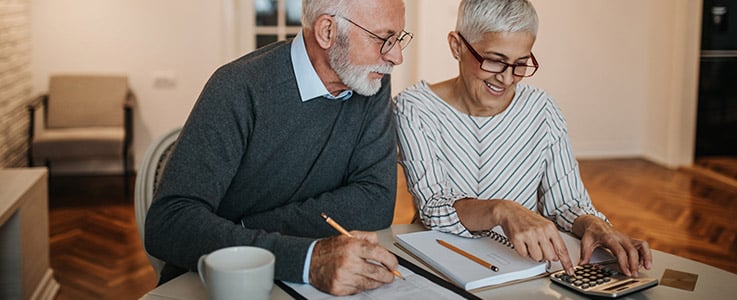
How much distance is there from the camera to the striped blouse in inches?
74.5

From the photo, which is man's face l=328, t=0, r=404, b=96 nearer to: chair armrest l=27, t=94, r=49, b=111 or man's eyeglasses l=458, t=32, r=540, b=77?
man's eyeglasses l=458, t=32, r=540, b=77

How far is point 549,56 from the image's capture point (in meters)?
6.35

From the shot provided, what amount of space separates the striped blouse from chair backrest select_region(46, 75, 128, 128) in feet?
13.5

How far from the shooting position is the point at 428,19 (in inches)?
243

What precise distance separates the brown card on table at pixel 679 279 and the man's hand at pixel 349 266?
0.51 m

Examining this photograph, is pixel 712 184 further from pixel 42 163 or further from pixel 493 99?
pixel 42 163

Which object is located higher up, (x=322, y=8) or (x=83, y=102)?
(x=322, y=8)

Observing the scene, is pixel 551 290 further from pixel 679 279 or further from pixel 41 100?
pixel 41 100

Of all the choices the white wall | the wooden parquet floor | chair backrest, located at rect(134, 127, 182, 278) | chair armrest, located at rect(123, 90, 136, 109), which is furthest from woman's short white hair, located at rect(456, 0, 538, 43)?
the white wall

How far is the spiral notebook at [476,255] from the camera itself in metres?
1.31

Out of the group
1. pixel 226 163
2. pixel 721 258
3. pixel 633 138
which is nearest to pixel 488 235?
pixel 226 163

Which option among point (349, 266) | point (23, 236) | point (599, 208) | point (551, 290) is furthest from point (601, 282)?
point (599, 208)

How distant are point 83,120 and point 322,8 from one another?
4395mm

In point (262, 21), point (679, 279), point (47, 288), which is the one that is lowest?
point (47, 288)
